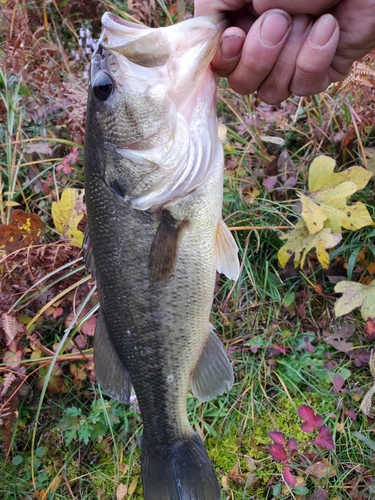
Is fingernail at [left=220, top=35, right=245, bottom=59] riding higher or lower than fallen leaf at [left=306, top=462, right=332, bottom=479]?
higher

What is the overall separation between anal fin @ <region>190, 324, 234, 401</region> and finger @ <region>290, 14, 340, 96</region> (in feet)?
2.94

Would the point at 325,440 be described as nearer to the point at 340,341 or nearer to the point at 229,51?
the point at 340,341

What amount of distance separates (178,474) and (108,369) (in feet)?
1.50

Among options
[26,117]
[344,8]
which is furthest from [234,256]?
[26,117]

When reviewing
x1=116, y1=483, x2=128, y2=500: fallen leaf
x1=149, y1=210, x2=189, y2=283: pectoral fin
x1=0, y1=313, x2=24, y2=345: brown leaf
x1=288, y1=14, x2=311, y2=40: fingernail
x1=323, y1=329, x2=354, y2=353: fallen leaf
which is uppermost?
x1=288, y1=14, x2=311, y2=40: fingernail

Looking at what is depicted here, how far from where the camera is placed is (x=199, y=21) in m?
1.26

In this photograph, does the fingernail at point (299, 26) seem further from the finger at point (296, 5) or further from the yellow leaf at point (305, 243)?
the yellow leaf at point (305, 243)

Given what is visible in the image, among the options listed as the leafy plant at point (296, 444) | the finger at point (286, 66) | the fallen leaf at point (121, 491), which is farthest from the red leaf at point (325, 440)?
the finger at point (286, 66)

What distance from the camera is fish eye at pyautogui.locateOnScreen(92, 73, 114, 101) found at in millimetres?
1326

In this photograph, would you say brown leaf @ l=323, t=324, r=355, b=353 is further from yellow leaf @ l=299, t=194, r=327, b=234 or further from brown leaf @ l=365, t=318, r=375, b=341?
yellow leaf @ l=299, t=194, r=327, b=234

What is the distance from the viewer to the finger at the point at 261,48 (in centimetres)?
134

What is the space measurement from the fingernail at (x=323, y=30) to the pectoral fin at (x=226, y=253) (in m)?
0.62

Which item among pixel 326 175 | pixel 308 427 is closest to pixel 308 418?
pixel 308 427

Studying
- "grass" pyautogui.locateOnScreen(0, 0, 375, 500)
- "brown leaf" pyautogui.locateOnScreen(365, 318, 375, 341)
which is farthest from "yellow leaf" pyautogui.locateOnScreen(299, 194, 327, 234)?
"brown leaf" pyautogui.locateOnScreen(365, 318, 375, 341)
